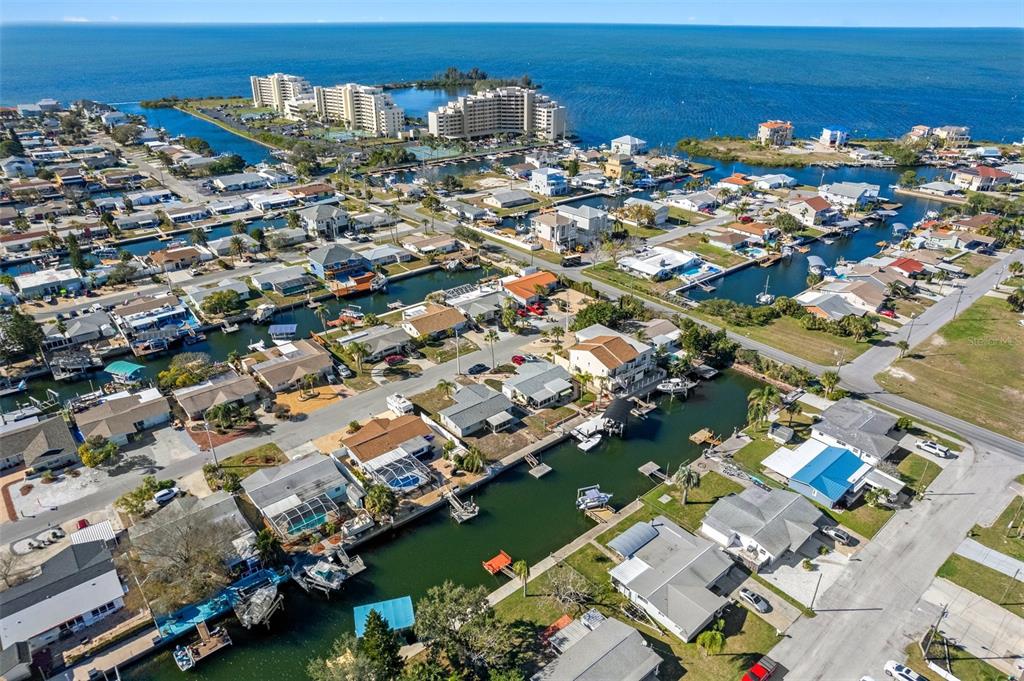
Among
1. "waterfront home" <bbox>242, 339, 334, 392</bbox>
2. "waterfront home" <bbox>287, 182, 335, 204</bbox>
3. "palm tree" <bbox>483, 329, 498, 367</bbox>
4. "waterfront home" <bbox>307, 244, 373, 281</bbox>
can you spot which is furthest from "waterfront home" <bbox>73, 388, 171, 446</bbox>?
"waterfront home" <bbox>287, 182, 335, 204</bbox>

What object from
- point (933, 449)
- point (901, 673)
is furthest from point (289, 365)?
point (933, 449)

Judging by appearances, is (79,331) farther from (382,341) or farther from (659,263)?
(659,263)

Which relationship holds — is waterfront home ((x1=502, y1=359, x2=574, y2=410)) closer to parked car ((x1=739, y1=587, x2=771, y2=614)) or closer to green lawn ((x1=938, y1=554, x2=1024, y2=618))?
parked car ((x1=739, y1=587, x2=771, y2=614))

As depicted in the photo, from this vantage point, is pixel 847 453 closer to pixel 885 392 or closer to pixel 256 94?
pixel 885 392

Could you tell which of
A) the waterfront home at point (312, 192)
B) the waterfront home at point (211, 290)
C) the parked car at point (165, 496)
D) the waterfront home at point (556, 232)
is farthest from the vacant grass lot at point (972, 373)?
the waterfront home at point (312, 192)

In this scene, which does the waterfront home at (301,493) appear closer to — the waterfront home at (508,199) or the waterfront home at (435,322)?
the waterfront home at (435,322)

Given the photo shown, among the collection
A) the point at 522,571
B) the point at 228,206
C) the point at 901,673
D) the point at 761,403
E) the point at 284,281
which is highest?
the point at 228,206
